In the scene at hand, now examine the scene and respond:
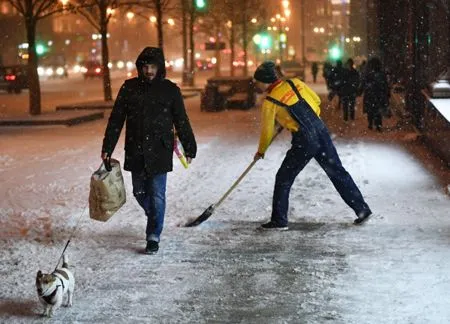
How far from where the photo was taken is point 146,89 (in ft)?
22.6

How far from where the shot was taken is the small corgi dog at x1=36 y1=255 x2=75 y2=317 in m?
5.27

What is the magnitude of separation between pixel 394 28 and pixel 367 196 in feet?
52.5

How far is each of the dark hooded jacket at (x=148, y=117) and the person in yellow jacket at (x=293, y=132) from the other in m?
1.04

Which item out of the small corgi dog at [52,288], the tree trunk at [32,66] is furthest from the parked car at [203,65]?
the small corgi dog at [52,288]

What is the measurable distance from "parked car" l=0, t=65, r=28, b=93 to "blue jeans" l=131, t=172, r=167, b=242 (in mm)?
38230

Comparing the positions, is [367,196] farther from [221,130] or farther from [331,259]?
[221,130]

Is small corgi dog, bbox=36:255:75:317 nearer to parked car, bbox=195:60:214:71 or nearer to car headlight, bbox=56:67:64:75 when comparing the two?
car headlight, bbox=56:67:64:75

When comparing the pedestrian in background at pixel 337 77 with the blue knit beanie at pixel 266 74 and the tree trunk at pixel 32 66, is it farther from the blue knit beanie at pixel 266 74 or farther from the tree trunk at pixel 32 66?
the blue knit beanie at pixel 266 74

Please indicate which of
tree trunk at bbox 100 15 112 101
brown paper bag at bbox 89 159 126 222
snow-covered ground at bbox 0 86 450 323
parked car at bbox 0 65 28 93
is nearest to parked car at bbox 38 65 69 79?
parked car at bbox 0 65 28 93

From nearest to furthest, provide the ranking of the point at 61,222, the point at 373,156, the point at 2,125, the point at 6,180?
1. the point at 61,222
2. the point at 6,180
3. the point at 373,156
4. the point at 2,125

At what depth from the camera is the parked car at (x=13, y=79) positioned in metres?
43.7

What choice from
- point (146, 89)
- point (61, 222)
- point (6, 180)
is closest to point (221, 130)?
point (6, 180)

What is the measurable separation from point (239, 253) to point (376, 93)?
11330 mm

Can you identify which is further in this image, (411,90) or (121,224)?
(411,90)
